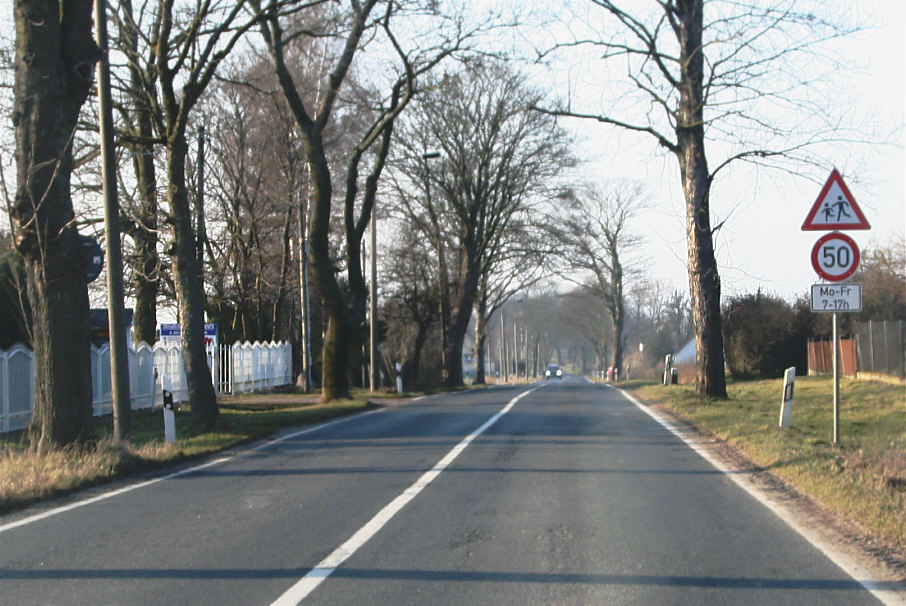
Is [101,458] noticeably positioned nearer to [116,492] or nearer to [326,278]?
[116,492]

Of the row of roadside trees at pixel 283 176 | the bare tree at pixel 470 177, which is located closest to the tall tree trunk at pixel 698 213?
the row of roadside trees at pixel 283 176

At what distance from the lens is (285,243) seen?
40.6m

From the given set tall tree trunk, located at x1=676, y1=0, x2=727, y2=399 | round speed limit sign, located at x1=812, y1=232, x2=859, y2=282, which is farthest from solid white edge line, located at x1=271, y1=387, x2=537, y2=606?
tall tree trunk, located at x1=676, y1=0, x2=727, y2=399

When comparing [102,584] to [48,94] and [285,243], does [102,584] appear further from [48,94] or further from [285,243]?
[285,243]

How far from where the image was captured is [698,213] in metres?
20.1

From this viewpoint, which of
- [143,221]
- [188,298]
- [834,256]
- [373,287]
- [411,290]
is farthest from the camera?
[411,290]

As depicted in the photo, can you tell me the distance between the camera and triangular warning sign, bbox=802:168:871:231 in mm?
11375

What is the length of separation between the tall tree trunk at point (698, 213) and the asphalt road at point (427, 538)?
9.06m

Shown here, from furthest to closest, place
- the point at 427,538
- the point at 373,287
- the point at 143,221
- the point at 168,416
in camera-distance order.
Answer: the point at 373,287 < the point at 143,221 < the point at 168,416 < the point at 427,538

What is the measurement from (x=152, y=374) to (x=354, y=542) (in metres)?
18.6

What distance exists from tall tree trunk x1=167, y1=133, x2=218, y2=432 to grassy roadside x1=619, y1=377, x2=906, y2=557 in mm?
8848

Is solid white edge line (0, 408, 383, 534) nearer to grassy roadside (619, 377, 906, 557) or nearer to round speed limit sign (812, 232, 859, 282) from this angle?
grassy roadside (619, 377, 906, 557)

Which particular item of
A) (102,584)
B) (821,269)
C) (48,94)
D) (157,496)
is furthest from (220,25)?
(102,584)

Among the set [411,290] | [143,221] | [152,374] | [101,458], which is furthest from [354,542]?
[411,290]
